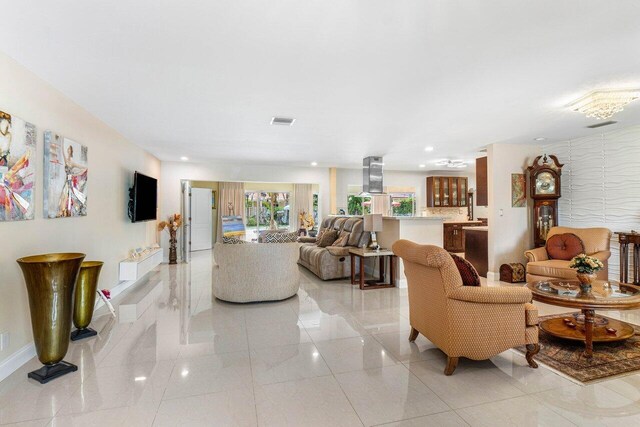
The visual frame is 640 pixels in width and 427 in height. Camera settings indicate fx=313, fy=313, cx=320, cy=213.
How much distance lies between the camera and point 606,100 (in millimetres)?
3271

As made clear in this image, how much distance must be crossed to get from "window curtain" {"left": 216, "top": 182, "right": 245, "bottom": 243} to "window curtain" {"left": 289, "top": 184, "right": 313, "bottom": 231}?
1.70 metres

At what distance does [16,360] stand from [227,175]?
19.4 feet

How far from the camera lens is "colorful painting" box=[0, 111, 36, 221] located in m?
2.34

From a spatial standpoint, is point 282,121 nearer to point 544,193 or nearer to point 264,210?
point 544,193

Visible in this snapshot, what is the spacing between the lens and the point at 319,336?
10.2 feet

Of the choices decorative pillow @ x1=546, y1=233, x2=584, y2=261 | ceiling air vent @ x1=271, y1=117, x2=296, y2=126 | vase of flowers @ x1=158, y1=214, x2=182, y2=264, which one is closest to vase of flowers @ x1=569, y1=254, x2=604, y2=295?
decorative pillow @ x1=546, y1=233, x2=584, y2=261

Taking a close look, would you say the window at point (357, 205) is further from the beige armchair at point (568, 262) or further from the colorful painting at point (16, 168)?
the colorful painting at point (16, 168)

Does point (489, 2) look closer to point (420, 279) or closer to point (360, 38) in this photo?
point (360, 38)

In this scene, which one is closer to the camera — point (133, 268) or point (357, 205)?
point (133, 268)

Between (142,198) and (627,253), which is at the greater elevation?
(142,198)

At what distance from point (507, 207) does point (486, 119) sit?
7.37ft

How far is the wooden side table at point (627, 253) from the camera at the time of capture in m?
4.52

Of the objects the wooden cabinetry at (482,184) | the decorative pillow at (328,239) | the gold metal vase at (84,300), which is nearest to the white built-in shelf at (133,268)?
the gold metal vase at (84,300)

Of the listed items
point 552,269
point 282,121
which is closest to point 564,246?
point 552,269
